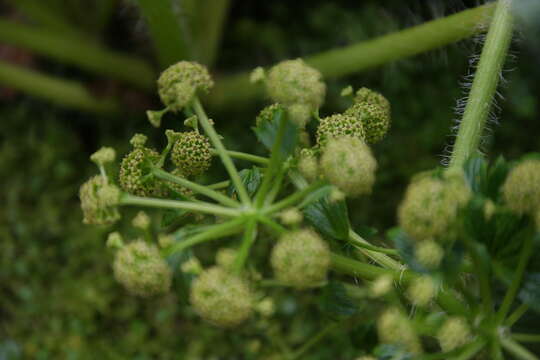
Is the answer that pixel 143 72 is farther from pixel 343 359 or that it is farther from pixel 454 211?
pixel 454 211

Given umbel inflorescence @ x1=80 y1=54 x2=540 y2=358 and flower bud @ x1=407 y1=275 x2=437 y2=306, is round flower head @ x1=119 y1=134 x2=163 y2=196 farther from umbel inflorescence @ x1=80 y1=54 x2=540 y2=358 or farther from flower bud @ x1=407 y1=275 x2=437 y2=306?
flower bud @ x1=407 y1=275 x2=437 y2=306

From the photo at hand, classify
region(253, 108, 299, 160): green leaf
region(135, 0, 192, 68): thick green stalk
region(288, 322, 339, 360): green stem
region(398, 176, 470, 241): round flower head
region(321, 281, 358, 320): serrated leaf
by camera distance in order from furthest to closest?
region(135, 0, 192, 68): thick green stalk
region(288, 322, 339, 360): green stem
region(321, 281, 358, 320): serrated leaf
region(253, 108, 299, 160): green leaf
region(398, 176, 470, 241): round flower head

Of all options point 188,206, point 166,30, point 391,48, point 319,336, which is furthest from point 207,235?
point 166,30

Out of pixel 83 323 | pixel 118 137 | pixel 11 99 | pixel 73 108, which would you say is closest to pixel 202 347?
pixel 83 323

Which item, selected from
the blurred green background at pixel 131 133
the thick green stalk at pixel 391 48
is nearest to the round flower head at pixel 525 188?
the thick green stalk at pixel 391 48

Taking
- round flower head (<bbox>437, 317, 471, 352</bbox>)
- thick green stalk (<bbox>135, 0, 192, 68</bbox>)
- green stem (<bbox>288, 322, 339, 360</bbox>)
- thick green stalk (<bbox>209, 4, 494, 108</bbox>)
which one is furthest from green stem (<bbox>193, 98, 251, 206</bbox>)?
thick green stalk (<bbox>135, 0, 192, 68</bbox>)
